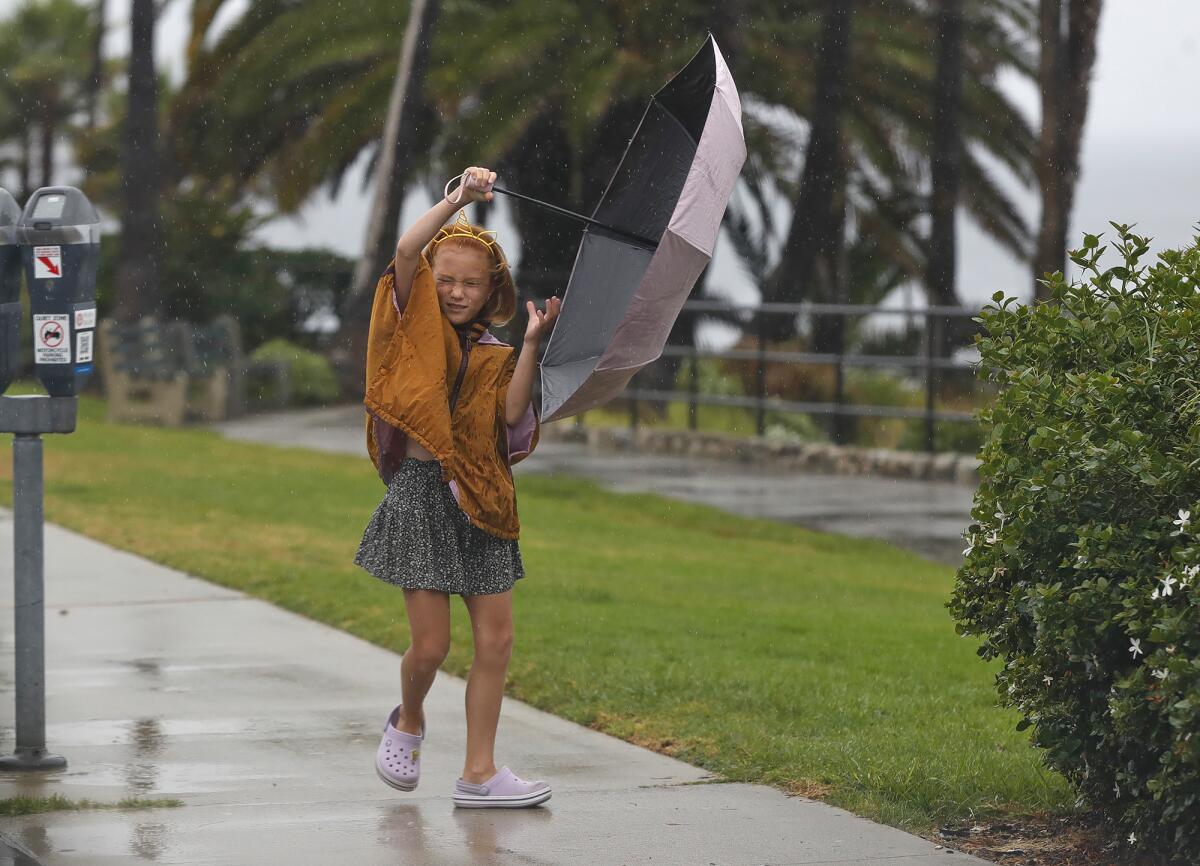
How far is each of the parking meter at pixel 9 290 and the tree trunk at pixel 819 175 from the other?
16410mm

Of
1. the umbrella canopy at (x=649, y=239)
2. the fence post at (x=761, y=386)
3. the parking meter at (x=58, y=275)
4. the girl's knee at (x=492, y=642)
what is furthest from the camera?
the fence post at (x=761, y=386)

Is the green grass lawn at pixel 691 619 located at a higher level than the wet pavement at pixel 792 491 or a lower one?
lower

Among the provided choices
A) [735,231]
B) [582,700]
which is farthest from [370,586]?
[735,231]

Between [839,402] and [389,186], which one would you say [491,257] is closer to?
[839,402]

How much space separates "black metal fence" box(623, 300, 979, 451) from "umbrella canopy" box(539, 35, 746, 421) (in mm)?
10792

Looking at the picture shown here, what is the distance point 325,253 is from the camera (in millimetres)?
31375

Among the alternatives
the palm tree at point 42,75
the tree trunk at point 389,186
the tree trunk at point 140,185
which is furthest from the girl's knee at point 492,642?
the palm tree at point 42,75

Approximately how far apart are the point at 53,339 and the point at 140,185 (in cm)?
2176

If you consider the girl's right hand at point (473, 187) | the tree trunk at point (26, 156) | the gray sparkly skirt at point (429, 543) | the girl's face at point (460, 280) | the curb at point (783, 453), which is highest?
the tree trunk at point (26, 156)

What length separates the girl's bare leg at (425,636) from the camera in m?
5.21

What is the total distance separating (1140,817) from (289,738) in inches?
113

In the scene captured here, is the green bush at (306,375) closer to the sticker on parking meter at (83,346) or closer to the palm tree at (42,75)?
the sticker on parking meter at (83,346)

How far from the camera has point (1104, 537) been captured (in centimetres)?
422

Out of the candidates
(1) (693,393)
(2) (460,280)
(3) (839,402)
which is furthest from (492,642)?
(1) (693,393)
